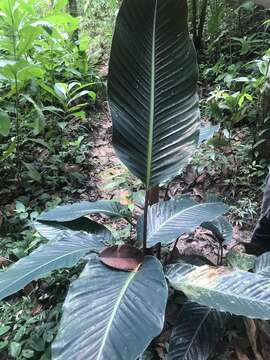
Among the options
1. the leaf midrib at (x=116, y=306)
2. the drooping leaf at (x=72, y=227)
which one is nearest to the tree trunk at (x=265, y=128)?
the drooping leaf at (x=72, y=227)

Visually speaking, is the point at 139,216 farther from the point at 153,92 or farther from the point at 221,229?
the point at 153,92

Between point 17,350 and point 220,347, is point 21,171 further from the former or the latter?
point 220,347

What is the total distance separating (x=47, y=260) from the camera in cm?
157

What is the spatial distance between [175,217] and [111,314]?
23.6 inches

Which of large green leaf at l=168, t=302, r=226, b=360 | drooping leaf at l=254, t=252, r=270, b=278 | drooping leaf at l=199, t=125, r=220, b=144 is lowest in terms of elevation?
large green leaf at l=168, t=302, r=226, b=360

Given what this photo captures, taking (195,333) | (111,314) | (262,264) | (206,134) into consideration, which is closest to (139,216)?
(206,134)

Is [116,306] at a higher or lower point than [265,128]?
lower

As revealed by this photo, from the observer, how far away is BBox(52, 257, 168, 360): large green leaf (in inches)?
47.5

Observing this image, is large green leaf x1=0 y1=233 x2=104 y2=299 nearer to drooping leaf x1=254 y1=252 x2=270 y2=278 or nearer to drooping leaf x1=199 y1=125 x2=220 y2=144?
drooping leaf x1=254 y1=252 x2=270 y2=278

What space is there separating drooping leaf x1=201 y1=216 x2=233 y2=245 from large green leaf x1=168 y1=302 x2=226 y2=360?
1.37 ft

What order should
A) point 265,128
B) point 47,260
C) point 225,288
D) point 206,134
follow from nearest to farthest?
point 225,288 < point 47,260 < point 206,134 < point 265,128

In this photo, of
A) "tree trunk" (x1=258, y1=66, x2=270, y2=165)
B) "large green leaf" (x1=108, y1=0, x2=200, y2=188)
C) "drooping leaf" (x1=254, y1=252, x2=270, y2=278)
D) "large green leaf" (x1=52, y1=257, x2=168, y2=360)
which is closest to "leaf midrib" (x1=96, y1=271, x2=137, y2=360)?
"large green leaf" (x1=52, y1=257, x2=168, y2=360)

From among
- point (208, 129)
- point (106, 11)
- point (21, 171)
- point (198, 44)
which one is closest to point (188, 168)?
point (208, 129)

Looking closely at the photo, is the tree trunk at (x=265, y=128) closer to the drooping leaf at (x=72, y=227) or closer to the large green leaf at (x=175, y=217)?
the large green leaf at (x=175, y=217)
